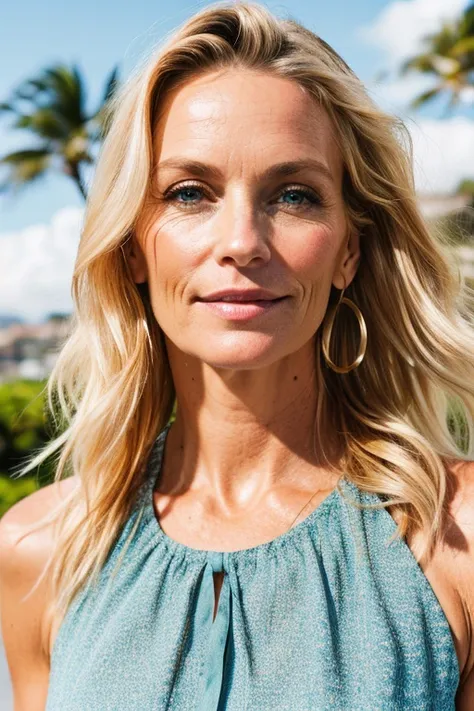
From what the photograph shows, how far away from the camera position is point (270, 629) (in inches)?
83.7

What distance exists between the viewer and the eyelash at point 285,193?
221 centimetres

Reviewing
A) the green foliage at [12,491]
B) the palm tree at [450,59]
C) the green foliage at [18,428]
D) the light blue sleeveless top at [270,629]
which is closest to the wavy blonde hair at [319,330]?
the light blue sleeveless top at [270,629]

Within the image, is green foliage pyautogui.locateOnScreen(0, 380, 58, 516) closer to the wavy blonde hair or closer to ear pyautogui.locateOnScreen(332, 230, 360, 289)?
the wavy blonde hair

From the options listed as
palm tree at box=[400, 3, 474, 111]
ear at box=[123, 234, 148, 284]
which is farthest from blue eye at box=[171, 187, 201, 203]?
palm tree at box=[400, 3, 474, 111]

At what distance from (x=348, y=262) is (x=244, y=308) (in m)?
0.42

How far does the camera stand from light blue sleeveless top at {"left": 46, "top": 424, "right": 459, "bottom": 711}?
200 cm

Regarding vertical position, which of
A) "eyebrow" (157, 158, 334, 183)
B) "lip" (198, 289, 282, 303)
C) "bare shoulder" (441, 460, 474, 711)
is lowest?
"bare shoulder" (441, 460, 474, 711)

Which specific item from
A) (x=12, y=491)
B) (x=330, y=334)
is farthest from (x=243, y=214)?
(x=12, y=491)

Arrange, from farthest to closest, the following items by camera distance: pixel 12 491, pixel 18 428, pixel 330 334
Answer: pixel 18 428
pixel 12 491
pixel 330 334

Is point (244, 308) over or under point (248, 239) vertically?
under

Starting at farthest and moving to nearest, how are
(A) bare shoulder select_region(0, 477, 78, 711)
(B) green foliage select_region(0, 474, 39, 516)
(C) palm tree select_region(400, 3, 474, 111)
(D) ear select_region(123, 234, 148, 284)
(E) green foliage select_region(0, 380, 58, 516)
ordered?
(C) palm tree select_region(400, 3, 474, 111) < (E) green foliage select_region(0, 380, 58, 516) < (B) green foliage select_region(0, 474, 39, 516) < (A) bare shoulder select_region(0, 477, 78, 711) < (D) ear select_region(123, 234, 148, 284)

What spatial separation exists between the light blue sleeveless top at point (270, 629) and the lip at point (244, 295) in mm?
529

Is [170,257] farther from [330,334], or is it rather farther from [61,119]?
[61,119]

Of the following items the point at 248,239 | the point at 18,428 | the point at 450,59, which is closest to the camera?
the point at 248,239
